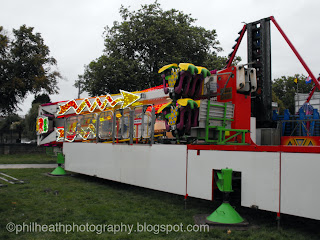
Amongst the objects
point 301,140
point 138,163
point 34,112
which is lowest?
point 138,163

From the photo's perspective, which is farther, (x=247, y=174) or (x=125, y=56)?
(x=125, y=56)

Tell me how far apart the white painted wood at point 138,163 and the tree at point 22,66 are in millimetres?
16076

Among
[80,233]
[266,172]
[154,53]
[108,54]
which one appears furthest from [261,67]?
[108,54]

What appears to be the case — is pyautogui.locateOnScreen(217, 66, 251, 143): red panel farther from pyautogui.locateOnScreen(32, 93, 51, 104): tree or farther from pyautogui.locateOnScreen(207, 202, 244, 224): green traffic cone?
pyautogui.locateOnScreen(32, 93, 51, 104): tree

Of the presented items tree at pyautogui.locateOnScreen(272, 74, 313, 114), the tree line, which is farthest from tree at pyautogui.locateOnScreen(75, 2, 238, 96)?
tree at pyautogui.locateOnScreen(272, 74, 313, 114)

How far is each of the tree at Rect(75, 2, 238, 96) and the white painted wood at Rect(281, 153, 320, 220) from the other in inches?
779

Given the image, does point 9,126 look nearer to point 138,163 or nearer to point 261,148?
point 138,163

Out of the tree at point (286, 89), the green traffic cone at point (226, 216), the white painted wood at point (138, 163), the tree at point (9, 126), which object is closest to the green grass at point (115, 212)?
the green traffic cone at point (226, 216)

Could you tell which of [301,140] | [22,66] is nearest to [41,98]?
[22,66]

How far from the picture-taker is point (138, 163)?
8562mm

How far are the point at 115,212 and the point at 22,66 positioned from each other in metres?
22.5

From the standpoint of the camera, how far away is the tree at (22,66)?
25516 mm

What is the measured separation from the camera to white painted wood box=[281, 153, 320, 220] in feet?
16.1

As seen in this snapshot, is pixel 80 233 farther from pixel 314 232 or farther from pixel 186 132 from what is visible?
pixel 314 232
